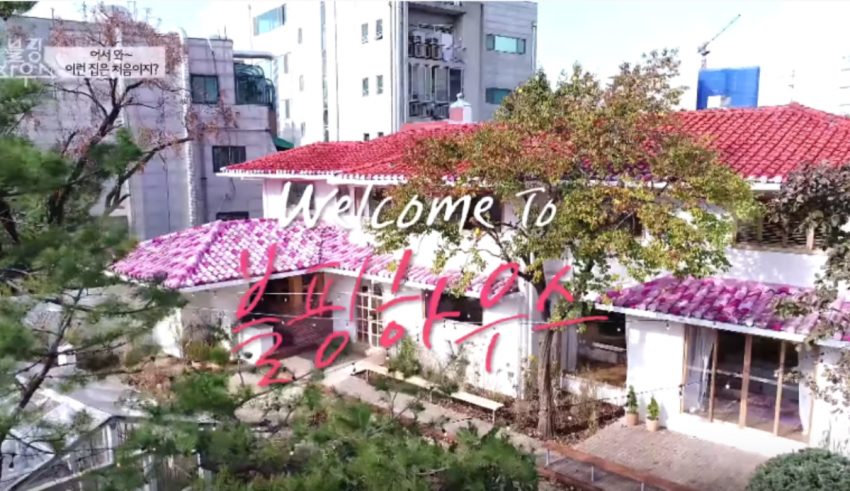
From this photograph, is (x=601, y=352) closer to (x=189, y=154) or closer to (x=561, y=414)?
(x=561, y=414)

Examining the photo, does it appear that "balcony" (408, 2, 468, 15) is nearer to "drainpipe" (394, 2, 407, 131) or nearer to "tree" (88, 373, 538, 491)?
"drainpipe" (394, 2, 407, 131)

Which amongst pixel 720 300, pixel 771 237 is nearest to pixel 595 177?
pixel 720 300

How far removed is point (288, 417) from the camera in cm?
669

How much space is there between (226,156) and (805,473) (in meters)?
22.1

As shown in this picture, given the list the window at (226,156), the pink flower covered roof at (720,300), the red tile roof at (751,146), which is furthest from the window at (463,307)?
the window at (226,156)

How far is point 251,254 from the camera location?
15.6 m

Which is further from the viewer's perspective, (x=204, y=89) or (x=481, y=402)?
(x=204, y=89)

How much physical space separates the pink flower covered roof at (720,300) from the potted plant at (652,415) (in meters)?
1.84

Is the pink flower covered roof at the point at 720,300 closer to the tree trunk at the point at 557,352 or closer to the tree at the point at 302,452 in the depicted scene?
the tree trunk at the point at 557,352

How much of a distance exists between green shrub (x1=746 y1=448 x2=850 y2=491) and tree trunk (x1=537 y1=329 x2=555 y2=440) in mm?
3619

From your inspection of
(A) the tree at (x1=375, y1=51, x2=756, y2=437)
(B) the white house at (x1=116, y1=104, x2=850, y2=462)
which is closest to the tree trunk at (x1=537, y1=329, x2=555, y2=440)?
(A) the tree at (x1=375, y1=51, x2=756, y2=437)

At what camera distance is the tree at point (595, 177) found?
8883 mm

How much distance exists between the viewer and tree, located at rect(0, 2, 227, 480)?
4.66 metres

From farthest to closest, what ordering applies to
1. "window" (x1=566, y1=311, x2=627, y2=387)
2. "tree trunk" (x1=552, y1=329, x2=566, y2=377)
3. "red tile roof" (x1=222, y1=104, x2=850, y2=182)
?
"window" (x1=566, y1=311, x2=627, y2=387) < "tree trunk" (x1=552, y1=329, x2=566, y2=377) < "red tile roof" (x1=222, y1=104, x2=850, y2=182)
